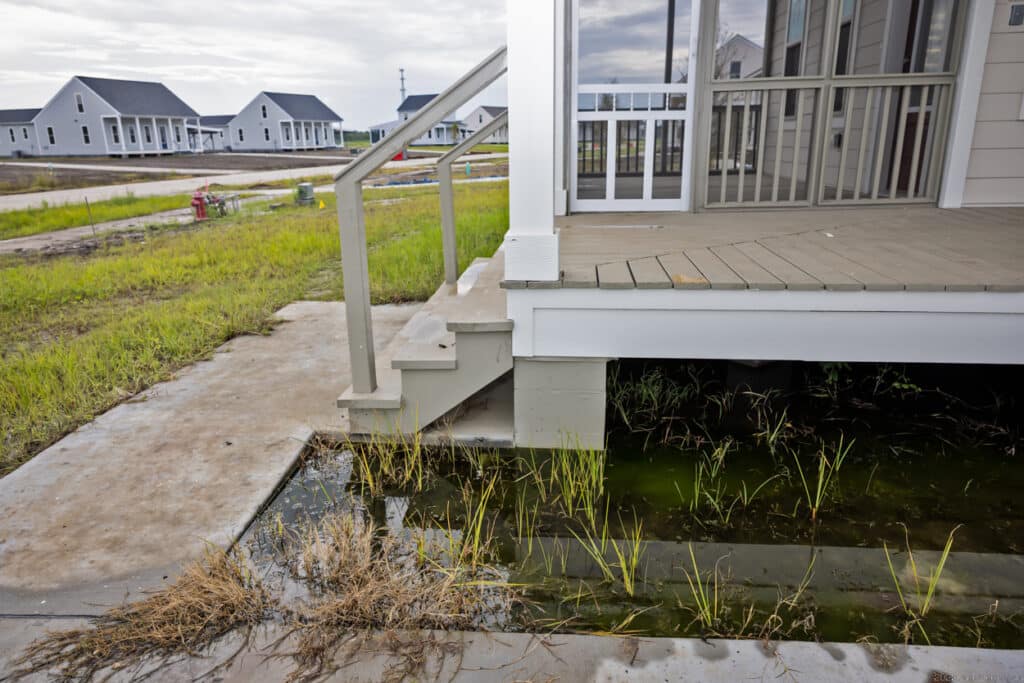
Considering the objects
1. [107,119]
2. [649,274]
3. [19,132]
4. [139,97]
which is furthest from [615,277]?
[19,132]

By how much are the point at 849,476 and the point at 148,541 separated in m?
2.73

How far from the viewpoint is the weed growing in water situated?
1896 millimetres

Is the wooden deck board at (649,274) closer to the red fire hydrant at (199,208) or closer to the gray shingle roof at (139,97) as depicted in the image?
the red fire hydrant at (199,208)

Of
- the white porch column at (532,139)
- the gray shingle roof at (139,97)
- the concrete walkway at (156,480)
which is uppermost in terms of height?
the gray shingle roof at (139,97)

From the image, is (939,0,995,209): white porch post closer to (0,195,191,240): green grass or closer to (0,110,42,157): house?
(0,195,191,240): green grass

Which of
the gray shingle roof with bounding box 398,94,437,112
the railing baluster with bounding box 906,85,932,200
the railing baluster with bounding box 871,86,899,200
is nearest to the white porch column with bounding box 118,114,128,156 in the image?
the gray shingle roof with bounding box 398,94,437,112

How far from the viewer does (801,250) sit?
11.0 feet

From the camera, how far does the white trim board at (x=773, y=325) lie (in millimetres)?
2670

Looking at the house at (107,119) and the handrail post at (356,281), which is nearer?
the handrail post at (356,281)

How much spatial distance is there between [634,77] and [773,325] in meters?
2.85

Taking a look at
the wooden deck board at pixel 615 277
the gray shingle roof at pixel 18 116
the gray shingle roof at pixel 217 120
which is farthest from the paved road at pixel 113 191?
the gray shingle roof at pixel 217 120

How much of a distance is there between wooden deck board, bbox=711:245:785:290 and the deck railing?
1.33 m

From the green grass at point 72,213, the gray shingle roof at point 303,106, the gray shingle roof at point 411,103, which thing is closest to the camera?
the green grass at point 72,213

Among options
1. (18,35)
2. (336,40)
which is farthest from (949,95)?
(18,35)
